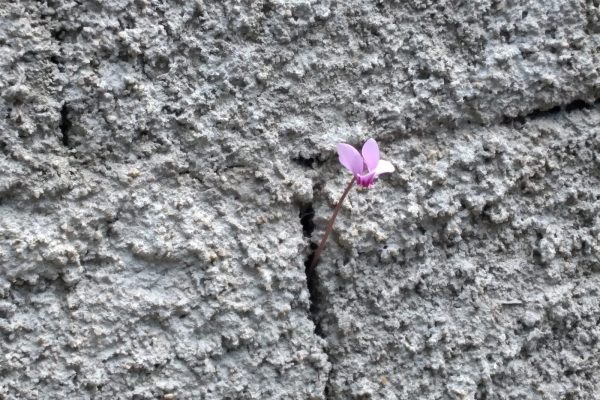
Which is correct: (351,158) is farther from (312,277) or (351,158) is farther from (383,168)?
(312,277)

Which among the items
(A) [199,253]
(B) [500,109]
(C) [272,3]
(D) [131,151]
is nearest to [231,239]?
(A) [199,253]

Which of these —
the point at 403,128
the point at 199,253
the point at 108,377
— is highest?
the point at 403,128

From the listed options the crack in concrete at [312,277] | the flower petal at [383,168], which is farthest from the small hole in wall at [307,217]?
the flower petal at [383,168]

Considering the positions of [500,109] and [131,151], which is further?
[500,109]

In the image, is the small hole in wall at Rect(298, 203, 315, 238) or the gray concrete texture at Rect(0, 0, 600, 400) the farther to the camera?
the small hole in wall at Rect(298, 203, 315, 238)

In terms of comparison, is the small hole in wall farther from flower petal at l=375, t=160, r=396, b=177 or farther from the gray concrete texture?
flower petal at l=375, t=160, r=396, b=177

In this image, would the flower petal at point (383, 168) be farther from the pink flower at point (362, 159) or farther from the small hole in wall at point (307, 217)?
the small hole in wall at point (307, 217)

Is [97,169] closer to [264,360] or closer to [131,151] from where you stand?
[131,151]

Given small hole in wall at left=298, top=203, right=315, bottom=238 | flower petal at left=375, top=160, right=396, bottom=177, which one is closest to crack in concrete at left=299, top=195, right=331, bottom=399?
small hole in wall at left=298, top=203, right=315, bottom=238
